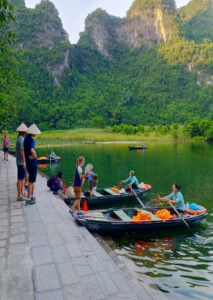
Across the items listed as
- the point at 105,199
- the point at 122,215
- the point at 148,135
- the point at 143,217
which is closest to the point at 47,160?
the point at 105,199

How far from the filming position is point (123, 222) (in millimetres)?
9633

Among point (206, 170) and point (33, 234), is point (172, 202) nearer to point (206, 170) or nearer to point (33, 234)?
point (33, 234)

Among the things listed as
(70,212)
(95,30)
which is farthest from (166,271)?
(95,30)

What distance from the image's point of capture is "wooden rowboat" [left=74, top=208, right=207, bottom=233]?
9.26 m

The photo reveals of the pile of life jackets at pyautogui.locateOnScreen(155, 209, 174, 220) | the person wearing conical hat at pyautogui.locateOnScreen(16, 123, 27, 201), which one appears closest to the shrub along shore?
the pile of life jackets at pyautogui.locateOnScreen(155, 209, 174, 220)

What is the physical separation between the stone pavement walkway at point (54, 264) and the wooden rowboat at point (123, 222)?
1015mm

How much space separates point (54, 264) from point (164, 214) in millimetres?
6531

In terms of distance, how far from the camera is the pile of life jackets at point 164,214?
10.7 m

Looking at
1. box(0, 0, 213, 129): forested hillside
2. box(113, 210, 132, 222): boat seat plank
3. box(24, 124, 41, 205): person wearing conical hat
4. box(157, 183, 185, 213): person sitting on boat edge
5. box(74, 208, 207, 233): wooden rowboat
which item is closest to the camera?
box(24, 124, 41, 205): person wearing conical hat

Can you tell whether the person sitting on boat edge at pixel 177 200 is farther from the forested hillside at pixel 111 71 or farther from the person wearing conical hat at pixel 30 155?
the forested hillside at pixel 111 71

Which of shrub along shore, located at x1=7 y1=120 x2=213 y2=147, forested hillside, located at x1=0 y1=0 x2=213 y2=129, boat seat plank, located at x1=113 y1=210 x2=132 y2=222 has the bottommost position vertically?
boat seat plank, located at x1=113 y1=210 x2=132 y2=222

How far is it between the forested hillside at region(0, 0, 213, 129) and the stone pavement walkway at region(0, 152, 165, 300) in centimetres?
9824

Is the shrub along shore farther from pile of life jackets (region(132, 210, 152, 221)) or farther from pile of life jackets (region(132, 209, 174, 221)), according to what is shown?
pile of life jackets (region(132, 210, 152, 221))

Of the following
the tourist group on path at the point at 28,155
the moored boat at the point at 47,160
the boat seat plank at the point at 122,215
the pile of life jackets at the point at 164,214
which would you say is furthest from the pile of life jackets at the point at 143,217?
the moored boat at the point at 47,160
